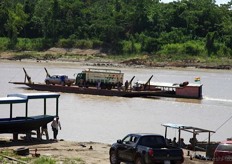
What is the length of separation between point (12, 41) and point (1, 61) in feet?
42.0

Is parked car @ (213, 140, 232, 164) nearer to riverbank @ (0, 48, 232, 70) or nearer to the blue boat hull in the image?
the blue boat hull

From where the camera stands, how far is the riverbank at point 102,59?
110 meters

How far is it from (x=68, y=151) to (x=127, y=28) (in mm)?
105470

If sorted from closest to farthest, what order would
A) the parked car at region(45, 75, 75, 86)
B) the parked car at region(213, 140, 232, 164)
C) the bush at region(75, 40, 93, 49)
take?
the parked car at region(213, 140, 232, 164) < the parked car at region(45, 75, 75, 86) < the bush at region(75, 40, 93, 49)

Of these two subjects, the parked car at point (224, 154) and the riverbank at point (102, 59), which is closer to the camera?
the parked car at point (224, 154)

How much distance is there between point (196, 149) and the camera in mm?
28297

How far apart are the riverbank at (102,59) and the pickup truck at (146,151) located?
279 ft

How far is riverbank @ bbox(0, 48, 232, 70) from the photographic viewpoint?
361 feet

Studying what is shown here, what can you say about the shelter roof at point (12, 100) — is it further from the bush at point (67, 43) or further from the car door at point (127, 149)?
the bush at point (67, 43)

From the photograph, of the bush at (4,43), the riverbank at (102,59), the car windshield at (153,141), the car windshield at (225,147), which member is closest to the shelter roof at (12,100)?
the car windshield at (153,141)

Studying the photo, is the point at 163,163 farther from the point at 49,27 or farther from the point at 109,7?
the point at 109,7

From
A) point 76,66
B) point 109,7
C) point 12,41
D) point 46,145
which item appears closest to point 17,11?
point 12,41

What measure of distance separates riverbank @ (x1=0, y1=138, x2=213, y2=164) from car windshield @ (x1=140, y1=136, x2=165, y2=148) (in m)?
2.27

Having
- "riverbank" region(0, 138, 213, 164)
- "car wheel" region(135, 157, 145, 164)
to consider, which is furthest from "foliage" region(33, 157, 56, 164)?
"car wheel" region(135, 157, 145, 164)
